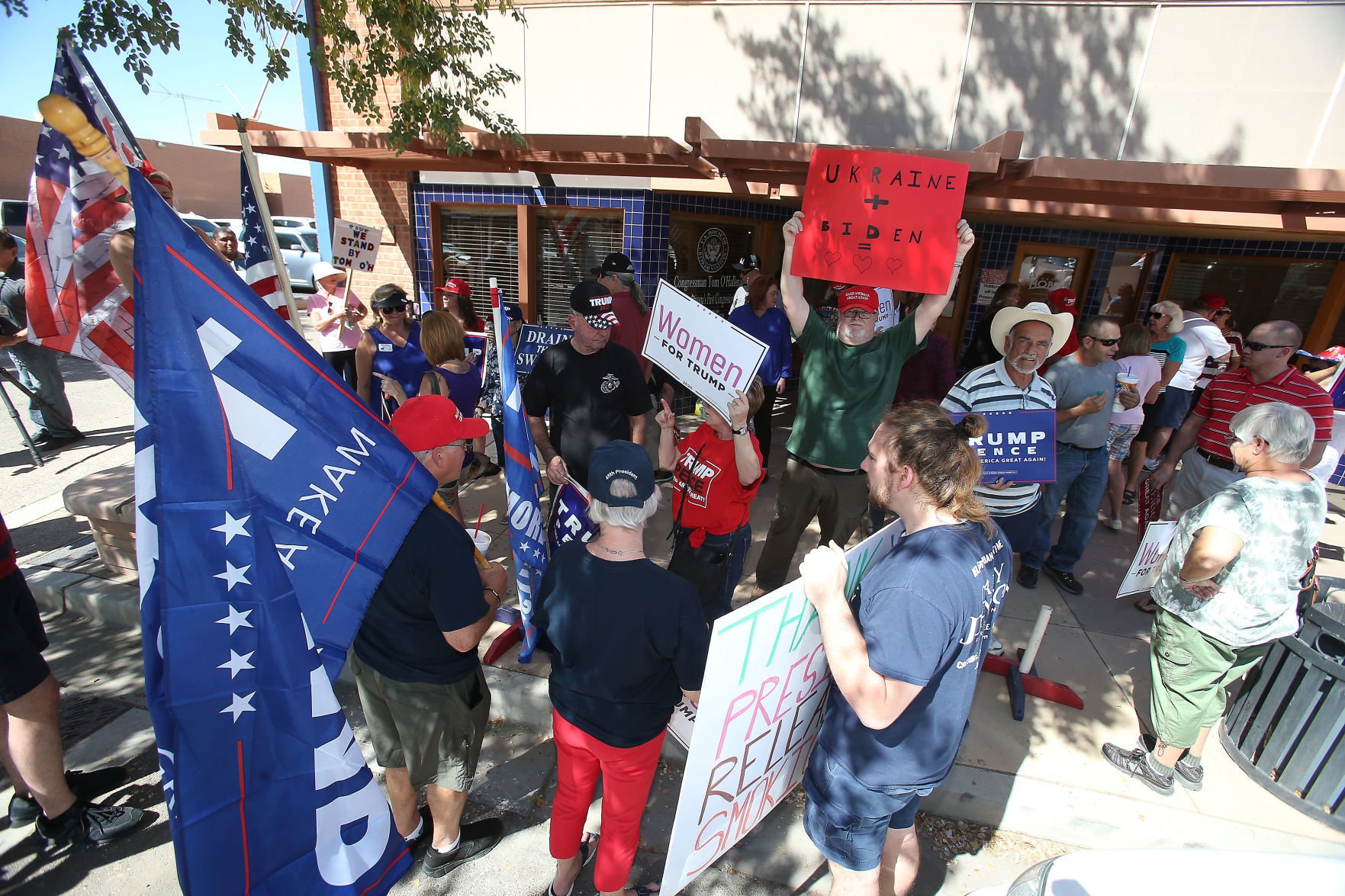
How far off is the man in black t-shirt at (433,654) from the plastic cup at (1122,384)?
4.47m

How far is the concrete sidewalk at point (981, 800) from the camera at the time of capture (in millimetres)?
2691

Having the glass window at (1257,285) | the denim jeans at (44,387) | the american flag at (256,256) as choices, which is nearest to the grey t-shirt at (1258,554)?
the american flag at (256,256)

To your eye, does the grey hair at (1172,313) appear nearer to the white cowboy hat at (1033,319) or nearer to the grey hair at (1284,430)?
the white cowboy hat at (1033,319)

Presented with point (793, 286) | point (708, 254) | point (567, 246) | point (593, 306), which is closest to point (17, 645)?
point (593, 306)

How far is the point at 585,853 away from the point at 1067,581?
4.03 metres

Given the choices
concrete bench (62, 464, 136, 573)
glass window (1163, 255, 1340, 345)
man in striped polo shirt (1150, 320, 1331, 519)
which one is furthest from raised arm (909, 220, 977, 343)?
glass window (1163, 255, 1340, 345)

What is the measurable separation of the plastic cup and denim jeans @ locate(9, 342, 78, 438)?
10126 mm

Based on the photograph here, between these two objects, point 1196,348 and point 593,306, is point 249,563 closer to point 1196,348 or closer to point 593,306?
point 593,306

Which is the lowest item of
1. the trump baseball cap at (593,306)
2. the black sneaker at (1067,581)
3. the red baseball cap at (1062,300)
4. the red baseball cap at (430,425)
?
the black sneaker at (1067,581)

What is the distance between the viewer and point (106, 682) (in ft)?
11.9

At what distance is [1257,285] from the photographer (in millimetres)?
8844

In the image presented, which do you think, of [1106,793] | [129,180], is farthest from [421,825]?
[1106,793]

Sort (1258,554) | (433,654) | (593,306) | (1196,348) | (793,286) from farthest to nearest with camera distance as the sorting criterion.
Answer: (1196,348), (593,306), (793,286), (1258,554), (433,654)

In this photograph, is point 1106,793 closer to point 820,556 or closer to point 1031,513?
point 1031,513
